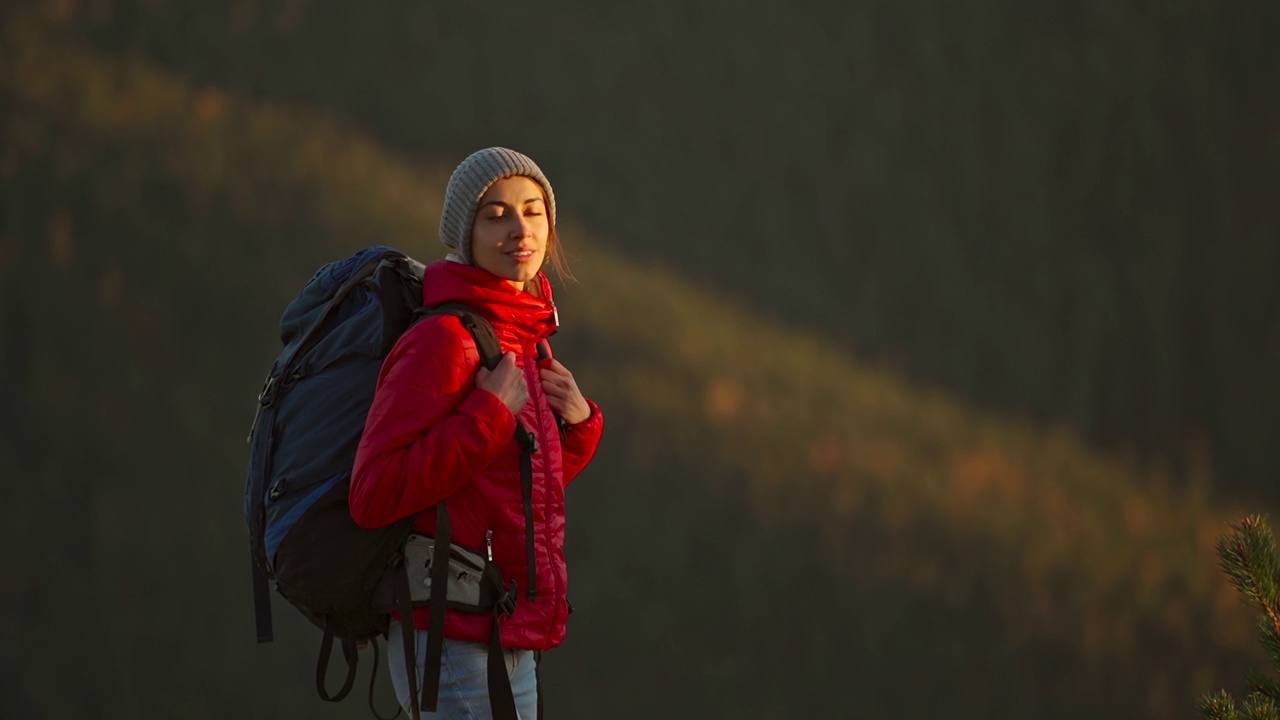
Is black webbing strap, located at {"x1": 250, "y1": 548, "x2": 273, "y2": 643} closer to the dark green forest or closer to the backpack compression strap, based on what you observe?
the backpack compression strap

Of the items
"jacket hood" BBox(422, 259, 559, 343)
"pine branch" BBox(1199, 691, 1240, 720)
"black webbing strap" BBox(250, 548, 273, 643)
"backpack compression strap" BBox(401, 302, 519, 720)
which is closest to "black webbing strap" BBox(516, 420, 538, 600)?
"backpack compression strap" BBox(401, 302, 519, 720)

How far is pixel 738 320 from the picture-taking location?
331cm

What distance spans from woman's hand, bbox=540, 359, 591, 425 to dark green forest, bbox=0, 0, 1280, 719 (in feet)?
4.90

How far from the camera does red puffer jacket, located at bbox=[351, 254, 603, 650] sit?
1.50 meters

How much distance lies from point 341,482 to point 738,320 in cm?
187

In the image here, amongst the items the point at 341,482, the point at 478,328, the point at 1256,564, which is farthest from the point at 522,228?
the point at 1256,564

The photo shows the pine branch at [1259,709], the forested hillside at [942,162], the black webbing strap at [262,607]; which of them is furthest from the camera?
the forested hillside at [942,162]

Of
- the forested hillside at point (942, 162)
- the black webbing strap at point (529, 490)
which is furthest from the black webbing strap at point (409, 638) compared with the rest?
the forested hillside at point (942, 162)

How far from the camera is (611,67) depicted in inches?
129

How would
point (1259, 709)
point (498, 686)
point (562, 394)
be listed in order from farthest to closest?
point (562, 394) → point (498, 686) → point (1259, 709)

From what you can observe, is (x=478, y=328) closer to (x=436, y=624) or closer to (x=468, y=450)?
(x=468, y=450)

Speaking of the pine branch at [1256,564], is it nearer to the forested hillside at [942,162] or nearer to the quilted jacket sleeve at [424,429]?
the quilted jacket sleeve at [424,429]

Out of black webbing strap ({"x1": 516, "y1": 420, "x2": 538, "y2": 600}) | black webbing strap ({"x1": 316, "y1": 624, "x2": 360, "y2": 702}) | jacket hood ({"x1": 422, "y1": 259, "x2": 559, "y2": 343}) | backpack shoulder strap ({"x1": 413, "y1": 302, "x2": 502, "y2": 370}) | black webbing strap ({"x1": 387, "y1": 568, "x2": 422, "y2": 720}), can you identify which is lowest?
black webbing strap ({"x1": 316, "y1": 624, "x2": 360, "y2": 702})

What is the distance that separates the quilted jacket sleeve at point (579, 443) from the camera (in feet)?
5.76
